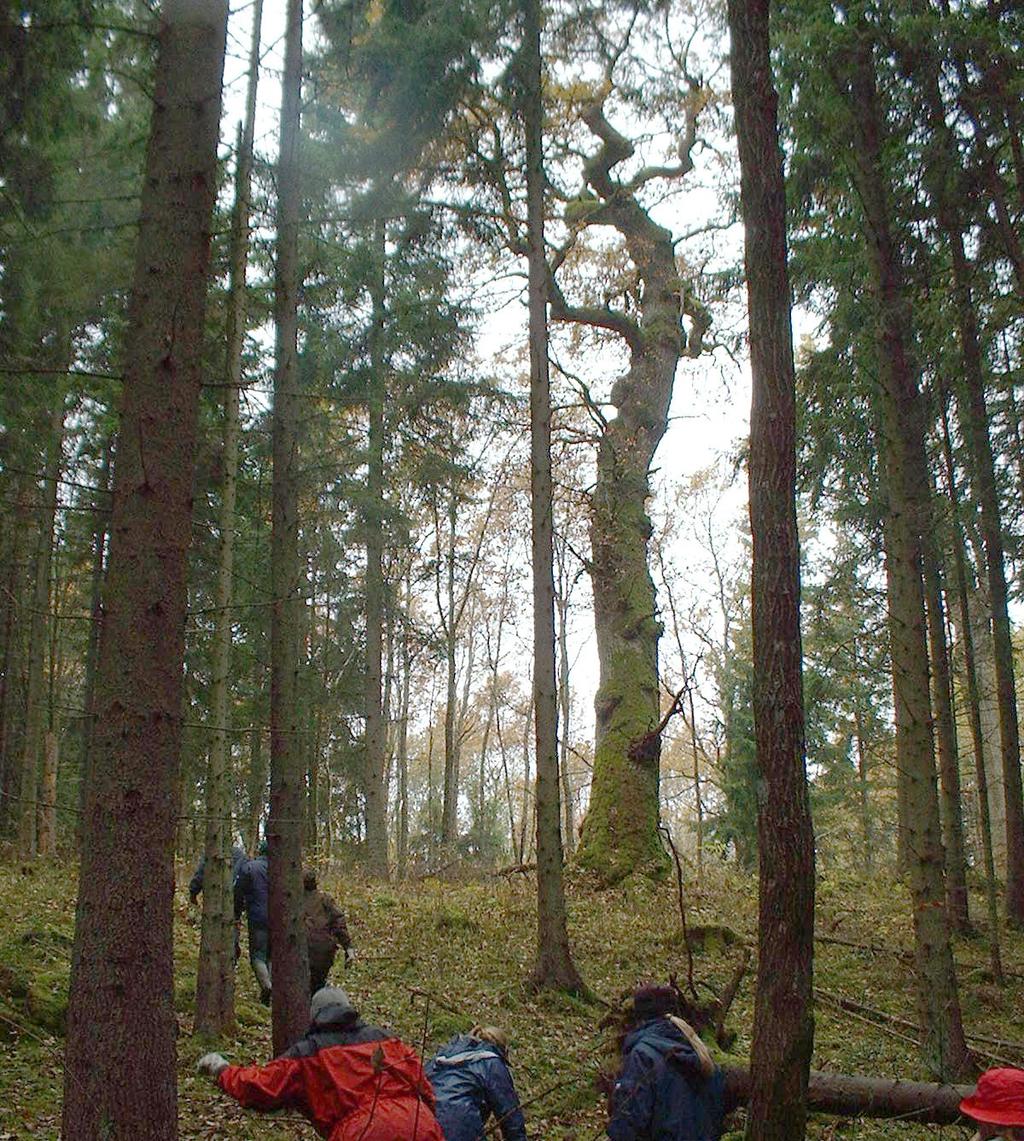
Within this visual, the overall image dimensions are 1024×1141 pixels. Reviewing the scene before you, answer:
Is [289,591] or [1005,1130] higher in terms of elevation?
[289,591]

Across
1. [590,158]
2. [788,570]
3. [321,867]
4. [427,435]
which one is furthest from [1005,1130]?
[321,867]

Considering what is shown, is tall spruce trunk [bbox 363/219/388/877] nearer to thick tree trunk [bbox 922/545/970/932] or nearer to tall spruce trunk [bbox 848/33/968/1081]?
thick tree trunk [bbox 922/545/970/932]

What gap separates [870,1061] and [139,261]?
319 inches

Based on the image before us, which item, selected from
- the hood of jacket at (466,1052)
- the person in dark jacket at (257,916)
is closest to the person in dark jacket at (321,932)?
the person in dark jacket at (257,916)

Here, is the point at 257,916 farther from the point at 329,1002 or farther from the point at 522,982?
the point at 329,1002

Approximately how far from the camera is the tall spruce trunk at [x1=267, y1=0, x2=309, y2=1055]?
→ 23.5ft

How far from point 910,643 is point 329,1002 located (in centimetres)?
544

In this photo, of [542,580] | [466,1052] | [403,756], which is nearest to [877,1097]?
[466,1052]

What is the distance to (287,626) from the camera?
773cm

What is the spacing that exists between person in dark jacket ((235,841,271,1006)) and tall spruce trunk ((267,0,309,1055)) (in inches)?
107

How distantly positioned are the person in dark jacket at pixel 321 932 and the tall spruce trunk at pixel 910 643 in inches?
196

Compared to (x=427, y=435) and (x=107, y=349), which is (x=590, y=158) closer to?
(x=427, y=435)

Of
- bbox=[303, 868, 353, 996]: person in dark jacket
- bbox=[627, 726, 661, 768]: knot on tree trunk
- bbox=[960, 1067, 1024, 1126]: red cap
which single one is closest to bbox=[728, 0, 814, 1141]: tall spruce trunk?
bbox=[960, 1067, 1024, 1126]: red cap

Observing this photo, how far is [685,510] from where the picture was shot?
118 feet
